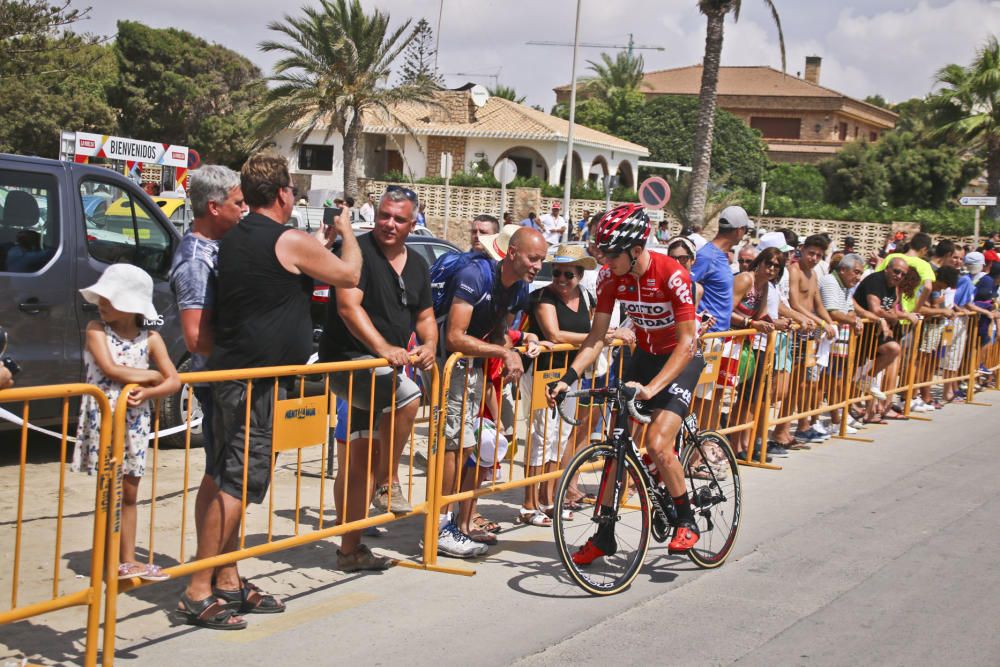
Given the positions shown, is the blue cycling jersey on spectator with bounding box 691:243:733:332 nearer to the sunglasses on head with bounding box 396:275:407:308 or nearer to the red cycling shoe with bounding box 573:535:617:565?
the red cycling shoe with bounding box 573:535:617:565

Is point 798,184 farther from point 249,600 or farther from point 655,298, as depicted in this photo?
point 249,600

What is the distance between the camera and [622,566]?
6.18 meters

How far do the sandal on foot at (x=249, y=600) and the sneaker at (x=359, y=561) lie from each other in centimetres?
74

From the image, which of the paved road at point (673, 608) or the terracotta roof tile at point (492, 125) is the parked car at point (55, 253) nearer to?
the paved road at point (673, 608)

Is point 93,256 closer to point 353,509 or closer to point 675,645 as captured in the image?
point 353,509

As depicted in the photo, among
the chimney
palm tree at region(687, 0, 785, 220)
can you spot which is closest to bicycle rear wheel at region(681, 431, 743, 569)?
palm tree at region(687, 0, 785, 220)

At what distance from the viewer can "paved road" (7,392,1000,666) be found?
200 inches

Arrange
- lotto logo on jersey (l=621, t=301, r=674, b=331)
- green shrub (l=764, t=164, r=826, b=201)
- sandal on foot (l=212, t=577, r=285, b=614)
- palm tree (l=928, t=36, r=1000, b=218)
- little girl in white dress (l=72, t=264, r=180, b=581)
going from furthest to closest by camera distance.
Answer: green shrub (l=764, t=164, r=826, b=201), palm tree (l=928, t=36, r=1000, b=218), lotto logo on jersey (l=621, t=301, r=674, b=331), sandal on foot (l=212, t=577, r=285, b=614), little girl in white dress (l=72, t=264, r=180, b=581)

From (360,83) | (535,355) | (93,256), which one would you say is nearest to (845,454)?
(535,355)

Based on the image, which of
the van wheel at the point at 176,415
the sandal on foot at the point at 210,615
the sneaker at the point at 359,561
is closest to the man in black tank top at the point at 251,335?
the sandal on foot at the point at 210,615

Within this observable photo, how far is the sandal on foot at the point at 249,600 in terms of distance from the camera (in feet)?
17.5

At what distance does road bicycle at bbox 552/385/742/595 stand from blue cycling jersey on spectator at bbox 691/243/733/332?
7.83 feet

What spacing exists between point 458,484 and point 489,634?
1361 mm

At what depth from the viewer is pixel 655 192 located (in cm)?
2027
